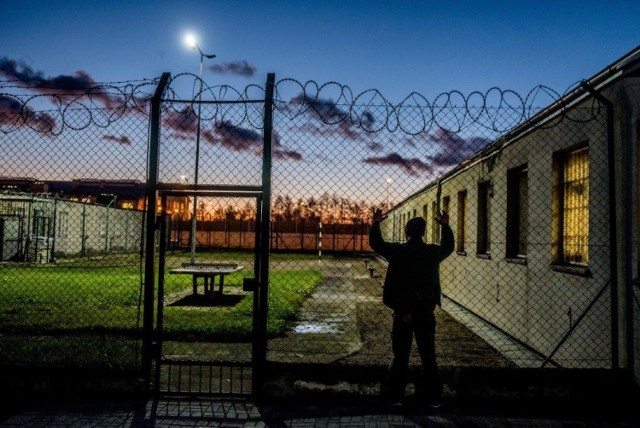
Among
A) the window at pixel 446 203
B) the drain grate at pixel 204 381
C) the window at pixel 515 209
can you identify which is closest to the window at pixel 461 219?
the window at pixel 446 203

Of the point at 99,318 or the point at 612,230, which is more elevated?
the point at 612,230

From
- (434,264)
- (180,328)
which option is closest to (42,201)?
(180,328)

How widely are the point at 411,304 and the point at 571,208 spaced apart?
3.69 m

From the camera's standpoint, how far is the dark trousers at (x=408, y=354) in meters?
4.68

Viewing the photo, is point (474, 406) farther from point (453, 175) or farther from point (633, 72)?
point (453, 175)

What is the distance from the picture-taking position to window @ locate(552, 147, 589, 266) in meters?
6.60

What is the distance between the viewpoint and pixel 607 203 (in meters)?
5.73

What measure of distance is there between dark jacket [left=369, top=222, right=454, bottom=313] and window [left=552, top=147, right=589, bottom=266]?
2665 mm

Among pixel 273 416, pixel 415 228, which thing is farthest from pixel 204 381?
pixel 415 228

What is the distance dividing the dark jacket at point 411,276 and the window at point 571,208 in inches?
105

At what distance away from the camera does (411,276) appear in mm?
4676

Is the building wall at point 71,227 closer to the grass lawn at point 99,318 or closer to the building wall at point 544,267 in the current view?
the grass lawn at point 99,318

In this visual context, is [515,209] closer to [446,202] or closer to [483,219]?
[483,219]

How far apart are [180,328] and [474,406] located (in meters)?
5.55
